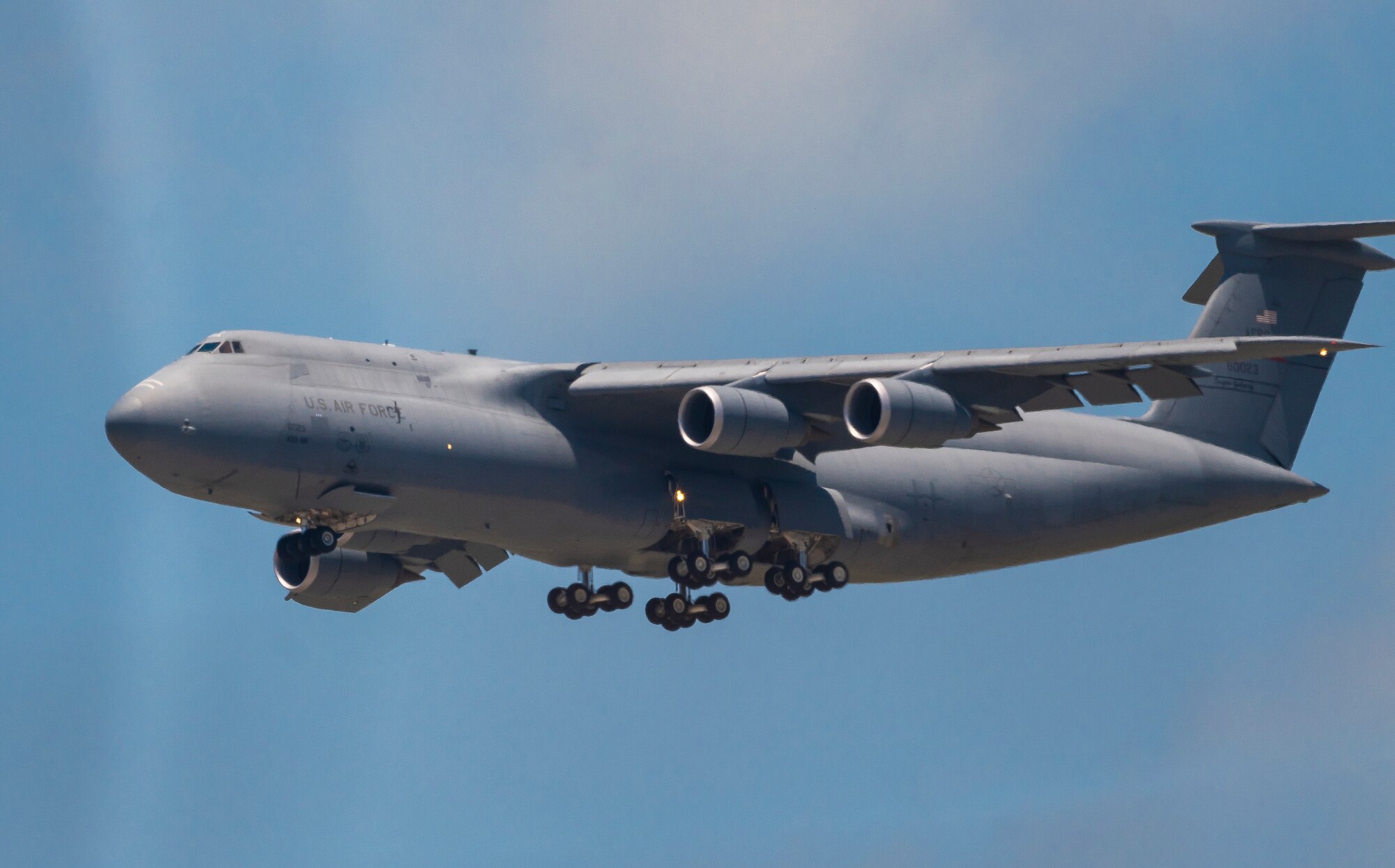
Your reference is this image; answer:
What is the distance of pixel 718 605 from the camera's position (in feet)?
77.3

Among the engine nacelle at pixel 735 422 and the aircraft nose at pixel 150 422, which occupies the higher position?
the engine nacelle at pixel 735 422

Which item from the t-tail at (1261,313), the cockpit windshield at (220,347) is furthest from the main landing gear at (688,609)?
the t-tail at (1261,313)

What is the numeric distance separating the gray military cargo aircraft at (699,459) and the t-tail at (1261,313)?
3.3 inches

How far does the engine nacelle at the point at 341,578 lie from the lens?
24.7 meters

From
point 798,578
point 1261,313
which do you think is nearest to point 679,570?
point 798,578

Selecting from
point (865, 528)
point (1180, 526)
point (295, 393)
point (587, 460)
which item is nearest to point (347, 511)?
point (295, 393)

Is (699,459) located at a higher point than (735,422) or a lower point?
higher

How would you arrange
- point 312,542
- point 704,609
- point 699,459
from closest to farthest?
1. point 312,542
2. point 699,459
3. point 704,609

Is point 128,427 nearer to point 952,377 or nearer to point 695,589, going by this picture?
point 695,589

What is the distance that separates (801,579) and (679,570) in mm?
1501

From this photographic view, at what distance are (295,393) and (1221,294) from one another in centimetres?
1334

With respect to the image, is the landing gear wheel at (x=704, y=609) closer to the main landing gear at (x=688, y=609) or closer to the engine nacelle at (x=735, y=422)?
the main landing gear at (x=688, y=609)

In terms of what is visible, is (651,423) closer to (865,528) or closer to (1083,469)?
(865,528)

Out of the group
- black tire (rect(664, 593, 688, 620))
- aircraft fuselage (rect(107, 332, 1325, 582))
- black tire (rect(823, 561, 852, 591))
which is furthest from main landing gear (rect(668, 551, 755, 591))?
black tire (rect(823, 561, 852, 591))
